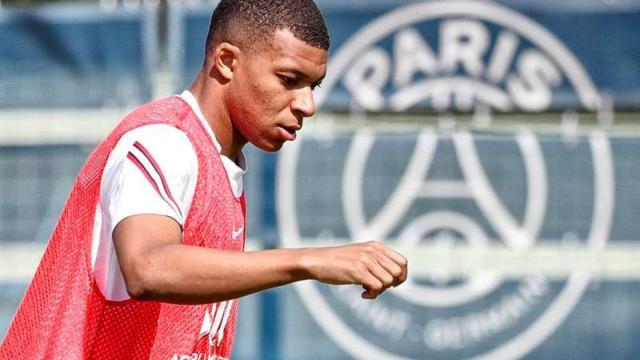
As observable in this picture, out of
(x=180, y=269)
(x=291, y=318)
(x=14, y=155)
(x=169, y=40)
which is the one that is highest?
(x=169, y=40)

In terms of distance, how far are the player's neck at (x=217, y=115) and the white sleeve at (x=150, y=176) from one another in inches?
10.2

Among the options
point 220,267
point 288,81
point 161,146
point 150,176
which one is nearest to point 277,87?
point 288,81

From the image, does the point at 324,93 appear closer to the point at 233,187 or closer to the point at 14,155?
the point at 14,155

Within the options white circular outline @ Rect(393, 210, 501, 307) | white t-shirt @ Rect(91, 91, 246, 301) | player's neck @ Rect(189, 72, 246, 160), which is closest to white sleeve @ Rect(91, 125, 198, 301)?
white t-shirt @ Rect(91, 91, 246, 301)

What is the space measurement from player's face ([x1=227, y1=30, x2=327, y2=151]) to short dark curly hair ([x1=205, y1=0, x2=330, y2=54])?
22mm

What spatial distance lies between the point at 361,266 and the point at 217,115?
85 cm

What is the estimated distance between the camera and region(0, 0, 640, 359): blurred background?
7.11 metres

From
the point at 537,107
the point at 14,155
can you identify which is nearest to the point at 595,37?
the point at 537,107

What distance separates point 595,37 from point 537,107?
47 centimetres

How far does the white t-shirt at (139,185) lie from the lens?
3.12 m

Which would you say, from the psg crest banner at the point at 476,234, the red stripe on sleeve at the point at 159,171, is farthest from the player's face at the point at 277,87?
the psg crest banner at the point at 476,234

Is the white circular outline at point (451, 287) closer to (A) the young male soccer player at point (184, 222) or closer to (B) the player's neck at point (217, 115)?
(A) the young male soccer player at point (184, 222)

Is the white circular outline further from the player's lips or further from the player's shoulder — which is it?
the player's shoulder

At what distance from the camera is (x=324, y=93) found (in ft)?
23.6
